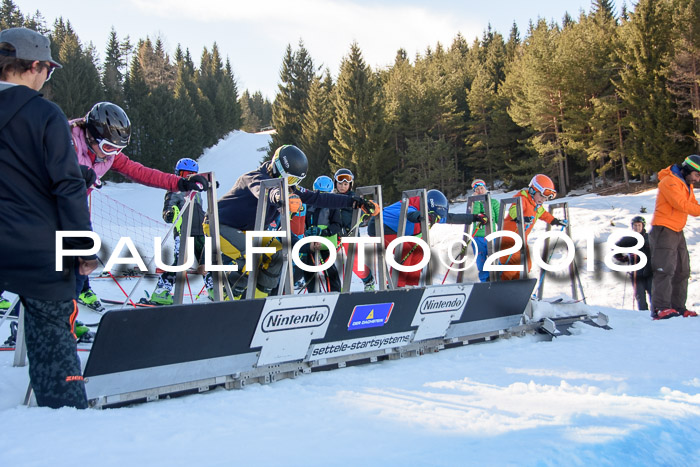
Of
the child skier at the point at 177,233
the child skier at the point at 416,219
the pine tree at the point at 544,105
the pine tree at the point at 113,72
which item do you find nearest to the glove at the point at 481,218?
the child skier at the point at 416,219

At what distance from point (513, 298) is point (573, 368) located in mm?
1481

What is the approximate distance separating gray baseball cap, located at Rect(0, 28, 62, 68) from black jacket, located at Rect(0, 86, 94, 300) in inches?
9.3

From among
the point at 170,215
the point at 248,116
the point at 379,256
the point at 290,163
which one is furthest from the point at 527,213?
the point at 248,116

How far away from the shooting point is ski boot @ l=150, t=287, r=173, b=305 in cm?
680

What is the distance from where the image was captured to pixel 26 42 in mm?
2703

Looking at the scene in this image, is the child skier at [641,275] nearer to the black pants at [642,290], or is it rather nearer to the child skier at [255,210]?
the black pants at [642,290]

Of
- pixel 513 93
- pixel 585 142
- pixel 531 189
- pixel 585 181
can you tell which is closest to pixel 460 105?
pixel 513 93

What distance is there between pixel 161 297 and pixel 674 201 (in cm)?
741

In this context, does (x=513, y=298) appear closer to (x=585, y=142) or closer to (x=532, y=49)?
(x=585, y=142)

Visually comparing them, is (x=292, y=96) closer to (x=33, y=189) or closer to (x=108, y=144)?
(x=108, y=144)

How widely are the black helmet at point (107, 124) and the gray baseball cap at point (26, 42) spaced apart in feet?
4.51

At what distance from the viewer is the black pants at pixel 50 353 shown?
276 centimetres

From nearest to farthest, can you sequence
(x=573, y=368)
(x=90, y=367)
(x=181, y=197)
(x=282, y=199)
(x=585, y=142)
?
(x=90, y=367) < (x=282, y=199) < (x=573, y=368) < (x=181, y=197) < (x=585, y=142)

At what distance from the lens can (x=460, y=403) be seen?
3.58 meters
